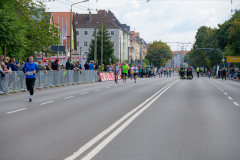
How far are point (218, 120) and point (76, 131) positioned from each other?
3.71 m

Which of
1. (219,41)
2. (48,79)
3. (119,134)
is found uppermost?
(219,41)

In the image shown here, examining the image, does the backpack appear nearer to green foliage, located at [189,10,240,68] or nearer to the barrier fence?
the barrier fence

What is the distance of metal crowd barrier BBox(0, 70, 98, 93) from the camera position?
19.0 metres

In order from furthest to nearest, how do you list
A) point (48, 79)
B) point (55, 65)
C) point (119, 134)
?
point (55, 65)
point (48, 79)
point (119, 134)

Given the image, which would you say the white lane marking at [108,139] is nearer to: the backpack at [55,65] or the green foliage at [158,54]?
the backpack at [55,65]

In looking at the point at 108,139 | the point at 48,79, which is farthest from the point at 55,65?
the point at 108,139

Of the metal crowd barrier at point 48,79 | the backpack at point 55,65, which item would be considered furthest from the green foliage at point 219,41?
the backpack at point 55,65

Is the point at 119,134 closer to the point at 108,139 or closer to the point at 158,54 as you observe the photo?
the point at 108,139

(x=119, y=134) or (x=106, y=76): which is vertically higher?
(x=119, y=134)

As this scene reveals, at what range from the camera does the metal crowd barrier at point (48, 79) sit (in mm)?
18969

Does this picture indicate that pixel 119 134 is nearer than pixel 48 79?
Yes

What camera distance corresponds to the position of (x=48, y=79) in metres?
24.0

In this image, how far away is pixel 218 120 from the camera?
9727 mm

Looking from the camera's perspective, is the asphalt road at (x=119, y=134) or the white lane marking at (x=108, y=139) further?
the asphalt road at (x=119, y=134)
